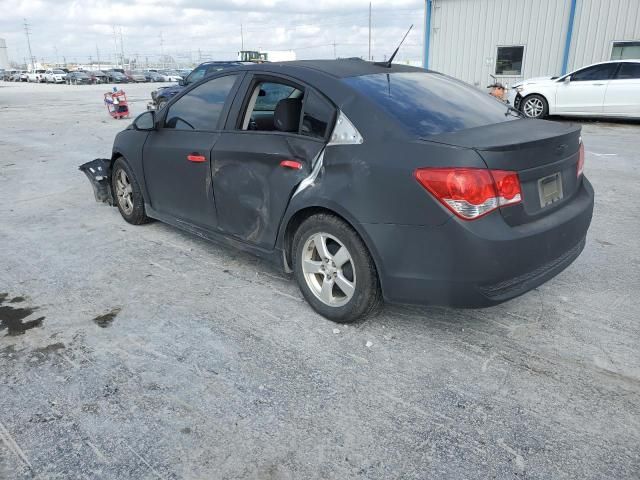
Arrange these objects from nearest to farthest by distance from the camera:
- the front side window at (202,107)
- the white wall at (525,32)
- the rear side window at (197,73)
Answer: the front side window at (202,107)
the white wall at (525,32)
the rear side window at (197,73)

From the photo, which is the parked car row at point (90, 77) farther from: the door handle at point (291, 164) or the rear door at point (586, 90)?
the door handle at point (291, 164)

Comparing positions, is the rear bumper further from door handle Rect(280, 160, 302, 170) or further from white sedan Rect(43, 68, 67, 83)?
white sedan Rect(43, 68, 67, 83)

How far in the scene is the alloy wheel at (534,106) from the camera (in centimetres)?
1351

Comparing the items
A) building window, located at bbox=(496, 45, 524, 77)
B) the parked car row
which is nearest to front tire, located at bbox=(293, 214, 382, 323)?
building window, located at bbox=(496, 45, 524, 77)

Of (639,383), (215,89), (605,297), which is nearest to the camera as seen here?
(639,383)

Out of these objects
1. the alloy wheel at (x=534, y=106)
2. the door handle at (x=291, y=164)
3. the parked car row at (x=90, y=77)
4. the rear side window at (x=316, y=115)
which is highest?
the parked car row at (x=90, y=77)

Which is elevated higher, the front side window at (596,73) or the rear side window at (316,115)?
the front side window at (596,73)

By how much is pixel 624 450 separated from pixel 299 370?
1.54 metres

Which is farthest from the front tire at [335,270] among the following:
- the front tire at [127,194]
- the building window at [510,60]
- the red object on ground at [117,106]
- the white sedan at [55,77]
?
the white sedan at [55,77]

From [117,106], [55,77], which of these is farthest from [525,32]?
[55,77]

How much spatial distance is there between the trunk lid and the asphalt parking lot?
2.73ft

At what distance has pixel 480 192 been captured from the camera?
2.50 metres

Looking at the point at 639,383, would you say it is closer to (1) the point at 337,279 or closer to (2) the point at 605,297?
(2) the point at 605,297

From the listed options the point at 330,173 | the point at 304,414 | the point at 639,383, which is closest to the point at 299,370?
the point at 304,414
